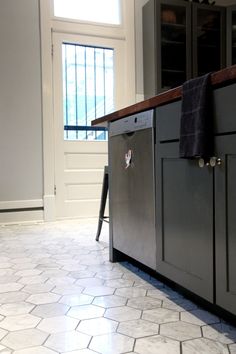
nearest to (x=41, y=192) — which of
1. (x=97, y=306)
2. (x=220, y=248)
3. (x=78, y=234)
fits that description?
(x=78, y=234)

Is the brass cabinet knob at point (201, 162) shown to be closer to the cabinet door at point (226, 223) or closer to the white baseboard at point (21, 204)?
the cabinet door at point (226, 223)

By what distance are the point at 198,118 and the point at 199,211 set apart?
1.15 feet

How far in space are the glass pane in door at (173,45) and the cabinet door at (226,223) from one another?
294 cm

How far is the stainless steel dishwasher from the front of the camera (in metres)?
1.77

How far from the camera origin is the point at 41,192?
12.7 feet

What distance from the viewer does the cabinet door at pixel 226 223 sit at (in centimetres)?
122

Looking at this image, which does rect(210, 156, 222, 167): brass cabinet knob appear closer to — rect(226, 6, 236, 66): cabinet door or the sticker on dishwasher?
the sticker on dishwasher

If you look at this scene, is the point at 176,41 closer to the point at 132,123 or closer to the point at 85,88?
the point at 85,88

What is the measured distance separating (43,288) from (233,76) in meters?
1.32

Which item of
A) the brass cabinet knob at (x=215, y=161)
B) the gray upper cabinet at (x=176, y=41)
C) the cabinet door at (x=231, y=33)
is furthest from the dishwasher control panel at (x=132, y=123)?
the cabinet door at (x=231, y=33)

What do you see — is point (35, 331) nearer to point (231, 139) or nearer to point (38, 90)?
point (231, 139)

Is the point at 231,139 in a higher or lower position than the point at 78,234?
higher

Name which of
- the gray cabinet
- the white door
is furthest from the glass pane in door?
the gray cabinet

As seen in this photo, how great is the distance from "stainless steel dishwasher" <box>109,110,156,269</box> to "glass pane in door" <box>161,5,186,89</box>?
2079mm
